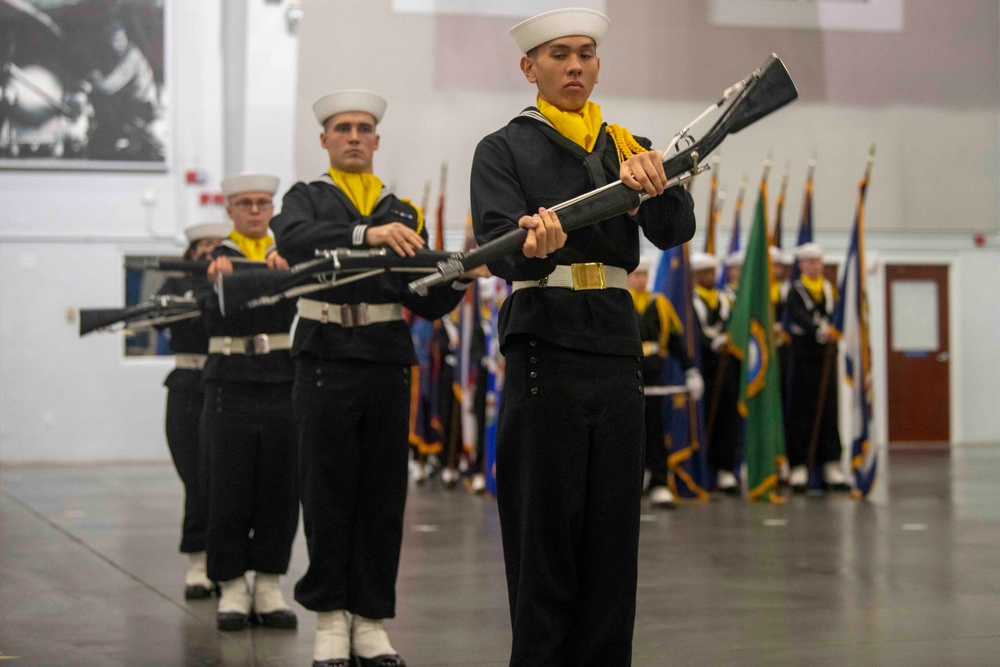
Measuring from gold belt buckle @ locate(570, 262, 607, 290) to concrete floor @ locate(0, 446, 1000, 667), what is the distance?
186 cm

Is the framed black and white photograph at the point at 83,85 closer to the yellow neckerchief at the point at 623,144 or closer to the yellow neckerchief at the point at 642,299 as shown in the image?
the yellow neckerchief at the point at 642,299

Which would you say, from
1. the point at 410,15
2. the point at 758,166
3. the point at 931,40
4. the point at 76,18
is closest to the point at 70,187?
the point at 76,18

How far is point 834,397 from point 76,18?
10433mm

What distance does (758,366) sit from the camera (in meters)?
10.6

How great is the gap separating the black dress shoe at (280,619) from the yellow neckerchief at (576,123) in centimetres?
284

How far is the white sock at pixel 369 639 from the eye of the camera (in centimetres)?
438

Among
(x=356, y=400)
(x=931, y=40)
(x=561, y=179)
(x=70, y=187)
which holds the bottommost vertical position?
(x=356, y=400)

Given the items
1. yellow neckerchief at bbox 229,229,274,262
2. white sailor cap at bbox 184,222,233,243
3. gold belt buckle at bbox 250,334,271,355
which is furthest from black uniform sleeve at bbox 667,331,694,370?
gold belt buckle at bbox 250,334,271,355

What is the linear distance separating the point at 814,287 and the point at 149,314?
656cm

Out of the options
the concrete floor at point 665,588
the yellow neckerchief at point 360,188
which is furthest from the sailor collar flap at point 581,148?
the concrete floor at point 665,588

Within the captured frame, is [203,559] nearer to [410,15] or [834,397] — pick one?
[834,397]

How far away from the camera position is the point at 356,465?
4430mm

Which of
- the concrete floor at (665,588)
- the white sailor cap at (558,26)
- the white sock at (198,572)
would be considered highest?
the white sailor cap at (558,26)

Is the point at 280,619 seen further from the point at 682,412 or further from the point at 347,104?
the point at 682,412
